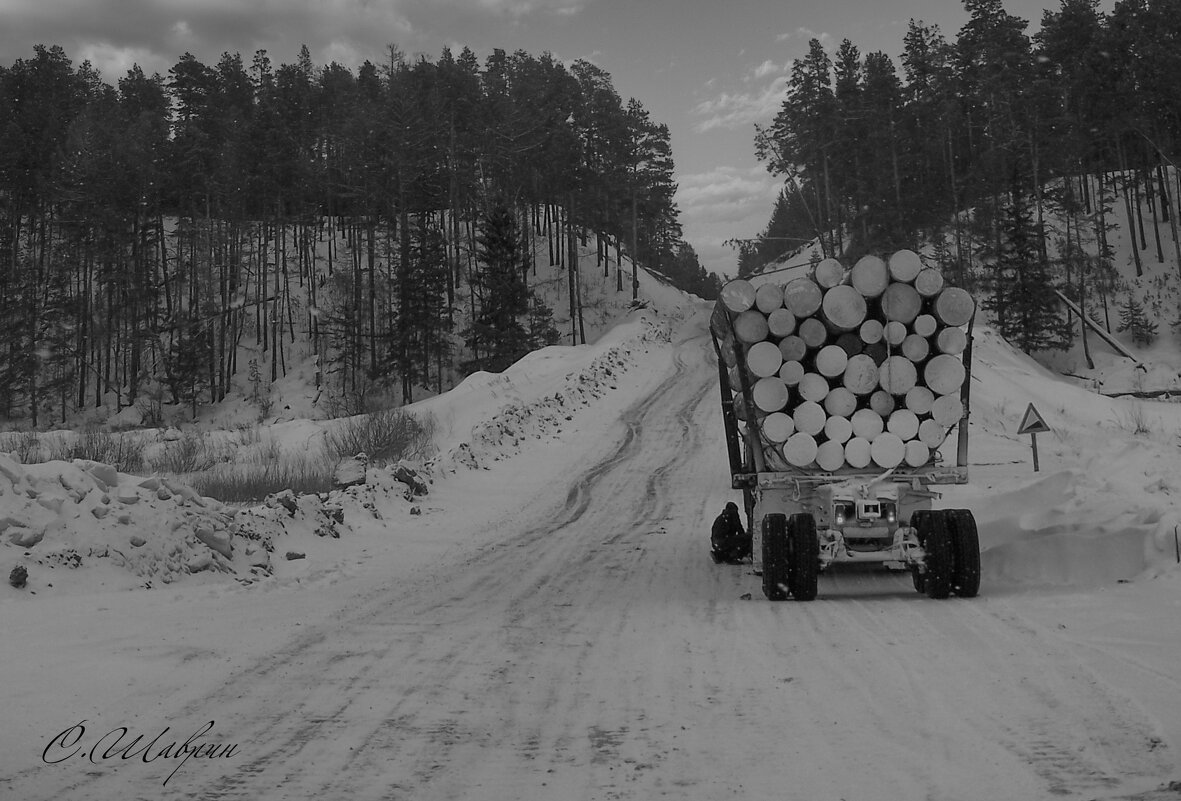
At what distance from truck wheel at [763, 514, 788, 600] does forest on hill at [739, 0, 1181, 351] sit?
3746 centimetres

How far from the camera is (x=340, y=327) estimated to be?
54031 millimetres

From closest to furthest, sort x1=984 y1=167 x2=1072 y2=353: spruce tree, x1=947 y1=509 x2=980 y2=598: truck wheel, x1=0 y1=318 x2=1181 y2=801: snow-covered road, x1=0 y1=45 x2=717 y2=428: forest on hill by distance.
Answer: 1. x1=0 y1=318 x2=1181 y2=801: snow-covered road
2. x1=947 y1=509 x2=980 y2=598: truck wheel
3. x1=984 y1=167 x2=1072 y2=353: spruce tree
4. x1=0 y1=45 x2=717 y2=428: forest on hill

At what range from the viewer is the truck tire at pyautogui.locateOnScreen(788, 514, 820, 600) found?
7.66m

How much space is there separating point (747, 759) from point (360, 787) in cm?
177

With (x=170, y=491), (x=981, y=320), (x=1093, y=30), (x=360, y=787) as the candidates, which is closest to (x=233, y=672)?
(x=360, y=787)

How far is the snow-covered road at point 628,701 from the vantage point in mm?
3689

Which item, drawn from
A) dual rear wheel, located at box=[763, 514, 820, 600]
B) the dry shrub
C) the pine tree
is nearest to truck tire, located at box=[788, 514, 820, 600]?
dual rear wheel, located at box=[763, 514, 820, 600]

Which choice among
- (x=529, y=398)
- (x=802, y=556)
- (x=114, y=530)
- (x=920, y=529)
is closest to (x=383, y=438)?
(x=529, y=398)

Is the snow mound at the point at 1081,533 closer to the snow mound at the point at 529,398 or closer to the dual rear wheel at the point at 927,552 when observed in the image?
the dual rear wheel at the point at 927,552

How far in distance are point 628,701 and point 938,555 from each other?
3.94 metres

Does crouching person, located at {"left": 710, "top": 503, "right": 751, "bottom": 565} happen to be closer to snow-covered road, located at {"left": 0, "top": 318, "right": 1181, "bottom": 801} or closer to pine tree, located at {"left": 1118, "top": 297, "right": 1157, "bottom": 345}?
snow-covered road, located at {"left": 0, "top": 318, "right": 1181, "bottom": 801}

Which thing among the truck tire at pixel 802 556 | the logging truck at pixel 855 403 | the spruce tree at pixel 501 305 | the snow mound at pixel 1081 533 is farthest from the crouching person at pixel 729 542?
the spruce tree at pixel 501 305

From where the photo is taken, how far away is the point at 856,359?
7828 mm

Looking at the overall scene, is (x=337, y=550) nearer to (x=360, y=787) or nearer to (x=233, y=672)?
(x=233, y=672)
